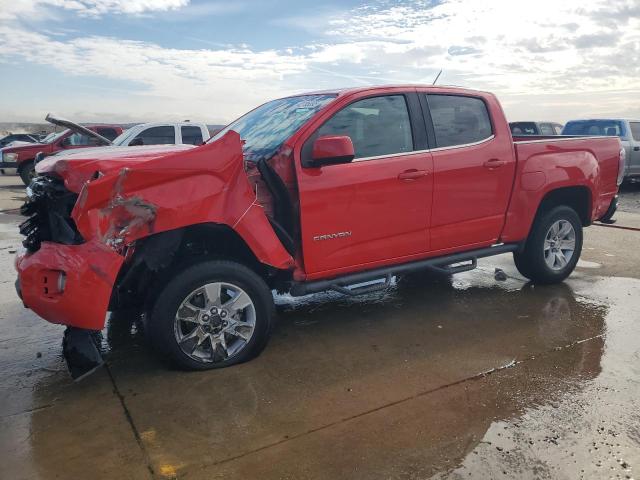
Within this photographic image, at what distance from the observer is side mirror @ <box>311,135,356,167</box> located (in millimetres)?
3697

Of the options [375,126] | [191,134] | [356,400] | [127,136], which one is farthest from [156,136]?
[356,400]

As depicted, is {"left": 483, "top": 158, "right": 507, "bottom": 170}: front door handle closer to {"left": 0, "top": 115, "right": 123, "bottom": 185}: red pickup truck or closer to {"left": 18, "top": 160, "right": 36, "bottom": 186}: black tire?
{"left": 0, "top": 115, "right": 123, "bottom": 185}: red pickup truck

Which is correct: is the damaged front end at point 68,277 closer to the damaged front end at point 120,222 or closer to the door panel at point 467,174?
the damaged front end at point 120,222

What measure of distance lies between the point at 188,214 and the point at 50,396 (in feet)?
4.69

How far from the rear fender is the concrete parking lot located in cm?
93

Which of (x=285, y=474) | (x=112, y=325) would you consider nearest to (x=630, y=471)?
(x=285, y=474)

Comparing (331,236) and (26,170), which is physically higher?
(331,236)

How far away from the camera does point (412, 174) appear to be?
427cm

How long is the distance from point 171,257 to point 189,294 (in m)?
0.27

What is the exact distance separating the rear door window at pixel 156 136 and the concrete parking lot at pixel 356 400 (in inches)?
229

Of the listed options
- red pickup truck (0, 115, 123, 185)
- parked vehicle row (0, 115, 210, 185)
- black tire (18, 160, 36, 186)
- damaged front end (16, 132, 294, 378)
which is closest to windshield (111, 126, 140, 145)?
parked vehicle row (0, 115, 210, 185)

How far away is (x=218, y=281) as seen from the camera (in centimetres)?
355

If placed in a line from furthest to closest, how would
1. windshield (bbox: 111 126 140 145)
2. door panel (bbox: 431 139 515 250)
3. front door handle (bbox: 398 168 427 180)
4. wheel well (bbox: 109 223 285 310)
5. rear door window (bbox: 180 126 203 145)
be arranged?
rear door window (bbox: 180 126 203 145) → windshield (bbox: 111 126 140 145) → door panel (bbox: 431 139 515 250) → front door handle (bbox: 398 168 427 180) → wheel well (bbox: 109 223 285 310)

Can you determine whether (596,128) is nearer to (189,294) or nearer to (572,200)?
(572,200)
